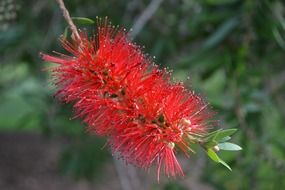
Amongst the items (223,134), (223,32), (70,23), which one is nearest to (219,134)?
(223,134)

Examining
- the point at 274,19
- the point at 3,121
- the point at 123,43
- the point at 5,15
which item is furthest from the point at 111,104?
the point at 3,121

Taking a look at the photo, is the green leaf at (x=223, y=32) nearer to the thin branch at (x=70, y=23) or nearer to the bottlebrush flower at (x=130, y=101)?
the bottlebrush flower at (x=130, y=101)

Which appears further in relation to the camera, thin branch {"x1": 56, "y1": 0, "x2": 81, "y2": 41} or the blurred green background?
the blurred green background

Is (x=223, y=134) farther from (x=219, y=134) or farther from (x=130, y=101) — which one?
(x=130, y=101)

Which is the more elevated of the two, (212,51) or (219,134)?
(212,51)

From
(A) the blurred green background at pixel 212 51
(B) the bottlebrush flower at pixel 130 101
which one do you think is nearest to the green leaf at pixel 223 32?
(A) the blurred green background at pixel 212 51

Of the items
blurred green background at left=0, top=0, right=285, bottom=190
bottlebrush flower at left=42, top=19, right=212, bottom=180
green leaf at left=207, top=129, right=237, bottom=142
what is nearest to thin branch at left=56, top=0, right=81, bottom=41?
bottlebrush flower at left=42, top=19, right=212, bottom=180

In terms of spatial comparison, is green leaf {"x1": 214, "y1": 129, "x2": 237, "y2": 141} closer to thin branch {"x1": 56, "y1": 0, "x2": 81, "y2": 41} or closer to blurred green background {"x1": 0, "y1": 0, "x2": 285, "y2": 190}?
thin branch {"x1": 56, "y1": 0, "x2": 81, "y2": 41}

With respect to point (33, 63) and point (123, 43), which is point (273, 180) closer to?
point (33, 63)
